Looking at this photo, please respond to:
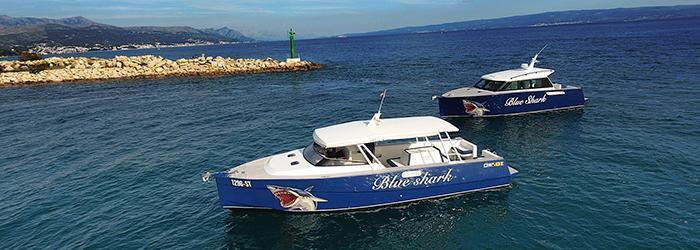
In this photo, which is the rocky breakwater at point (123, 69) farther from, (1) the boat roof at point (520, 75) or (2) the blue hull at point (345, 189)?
(2) the blue hull at point (345, 189)

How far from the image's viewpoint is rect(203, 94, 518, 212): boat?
1428 cm

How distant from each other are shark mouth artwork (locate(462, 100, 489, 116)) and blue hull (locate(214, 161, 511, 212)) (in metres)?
13.9

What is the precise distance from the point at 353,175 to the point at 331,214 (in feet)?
6.09

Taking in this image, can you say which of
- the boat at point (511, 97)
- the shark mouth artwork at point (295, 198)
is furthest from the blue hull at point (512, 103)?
the shark mouth artwork at point (295, 198)

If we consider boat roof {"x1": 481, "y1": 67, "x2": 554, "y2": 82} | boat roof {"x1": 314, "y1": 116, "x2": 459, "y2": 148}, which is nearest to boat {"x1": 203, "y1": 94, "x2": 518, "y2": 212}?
boat roof {"x1": 314, "y1": 116, "x2": 459, "y2": 148}

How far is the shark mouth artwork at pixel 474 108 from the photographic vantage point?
94.6 ft

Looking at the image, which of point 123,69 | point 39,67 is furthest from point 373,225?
point 39,67

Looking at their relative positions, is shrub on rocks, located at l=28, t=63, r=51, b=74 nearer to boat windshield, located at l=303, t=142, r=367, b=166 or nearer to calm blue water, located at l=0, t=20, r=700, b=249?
calm blue water, located at l=0, t=20, r=700, b=249

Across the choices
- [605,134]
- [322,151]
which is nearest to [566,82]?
[605,134]

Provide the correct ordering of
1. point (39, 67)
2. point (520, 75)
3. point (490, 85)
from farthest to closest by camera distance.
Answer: point (39, 67), point (490, 85), point (520, 75)

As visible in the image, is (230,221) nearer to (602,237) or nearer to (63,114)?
(602,237)

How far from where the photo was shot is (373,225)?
1411 cm

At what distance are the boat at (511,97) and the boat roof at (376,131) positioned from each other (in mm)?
13140

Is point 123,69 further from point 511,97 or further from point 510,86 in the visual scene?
point 511,97
